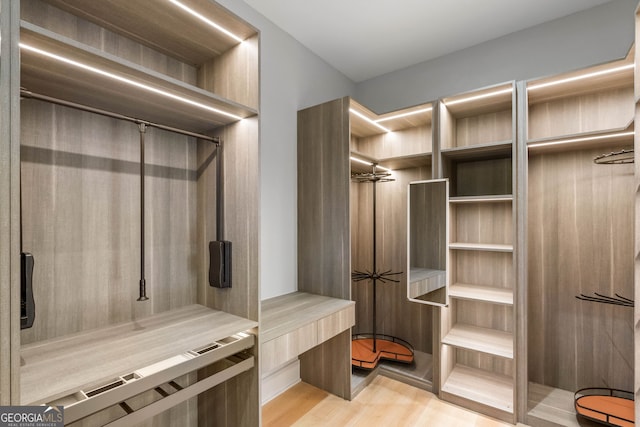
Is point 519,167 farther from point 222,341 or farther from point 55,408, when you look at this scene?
point 55,408

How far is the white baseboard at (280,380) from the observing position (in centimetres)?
230

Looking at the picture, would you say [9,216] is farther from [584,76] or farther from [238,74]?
[584,76]

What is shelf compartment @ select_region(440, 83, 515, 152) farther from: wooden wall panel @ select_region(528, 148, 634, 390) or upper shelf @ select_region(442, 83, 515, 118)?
wooden wall panel @ select_region(528, 148, 634, 390)

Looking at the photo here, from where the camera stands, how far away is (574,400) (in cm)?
218

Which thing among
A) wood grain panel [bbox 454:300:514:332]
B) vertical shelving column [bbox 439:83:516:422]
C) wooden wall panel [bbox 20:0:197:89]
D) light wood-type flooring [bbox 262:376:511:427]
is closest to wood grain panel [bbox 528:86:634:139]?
vertical shelving column [bbox 439:83:516:422]

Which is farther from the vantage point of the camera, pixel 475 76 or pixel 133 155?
pixel 475 76

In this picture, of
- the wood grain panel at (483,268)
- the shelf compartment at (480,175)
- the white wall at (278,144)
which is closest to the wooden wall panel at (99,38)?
the white wall at (278,144)

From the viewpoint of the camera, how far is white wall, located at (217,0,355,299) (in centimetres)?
230

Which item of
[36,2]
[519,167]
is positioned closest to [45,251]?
[36,2]

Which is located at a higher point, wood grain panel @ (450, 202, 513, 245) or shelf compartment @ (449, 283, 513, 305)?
wood grain panel @ (450, 202, 513, 245)

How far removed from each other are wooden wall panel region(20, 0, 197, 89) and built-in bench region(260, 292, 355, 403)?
60.4 inches

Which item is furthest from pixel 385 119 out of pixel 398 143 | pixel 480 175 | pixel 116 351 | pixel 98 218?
pixel 116 351

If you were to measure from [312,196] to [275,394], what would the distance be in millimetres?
1589

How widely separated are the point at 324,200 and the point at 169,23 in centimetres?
148
